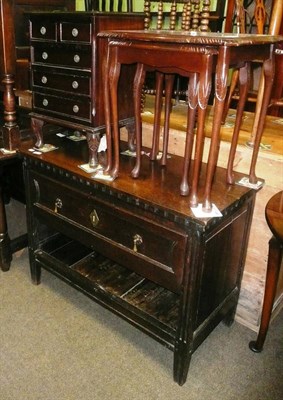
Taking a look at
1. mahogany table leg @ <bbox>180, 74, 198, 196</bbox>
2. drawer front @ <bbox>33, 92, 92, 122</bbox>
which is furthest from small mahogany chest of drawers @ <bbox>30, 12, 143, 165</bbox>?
mahogany table leg @ <bbox>180, 74, 198, 196</bbox>

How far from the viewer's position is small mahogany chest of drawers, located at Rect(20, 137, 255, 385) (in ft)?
4.93

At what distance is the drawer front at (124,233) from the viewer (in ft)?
4.98

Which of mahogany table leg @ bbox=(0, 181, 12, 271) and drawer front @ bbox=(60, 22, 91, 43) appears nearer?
drawer front @ bbox=(60, 22, 91, 43)

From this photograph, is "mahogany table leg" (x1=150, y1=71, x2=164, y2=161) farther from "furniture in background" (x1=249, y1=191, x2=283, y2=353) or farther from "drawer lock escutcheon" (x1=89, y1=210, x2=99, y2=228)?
"furniture in background" (x1=249, y1=191, x2=283, y2=353)

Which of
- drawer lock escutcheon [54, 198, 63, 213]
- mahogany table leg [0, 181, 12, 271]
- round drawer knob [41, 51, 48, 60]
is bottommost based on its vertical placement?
mahogany table leg [0, 181, 12, 271]

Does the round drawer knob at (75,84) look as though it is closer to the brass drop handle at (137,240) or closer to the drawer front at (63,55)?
the drawer front at (63,55)

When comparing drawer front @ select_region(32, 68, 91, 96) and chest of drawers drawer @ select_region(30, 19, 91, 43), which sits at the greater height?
chest of drawers drawer @ select_region(30, 19, 91, 43)

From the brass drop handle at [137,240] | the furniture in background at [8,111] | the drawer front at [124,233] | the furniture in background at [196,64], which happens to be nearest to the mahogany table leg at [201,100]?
the furniture in background at [196,64]

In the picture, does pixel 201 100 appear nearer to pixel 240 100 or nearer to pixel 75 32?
pixel 240 100

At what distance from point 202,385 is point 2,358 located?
2.99 feet

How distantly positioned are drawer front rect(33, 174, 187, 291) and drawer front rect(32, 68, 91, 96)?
443 millimetres

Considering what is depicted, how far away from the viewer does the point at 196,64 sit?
1318 mm

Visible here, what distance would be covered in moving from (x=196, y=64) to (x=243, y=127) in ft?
3.04

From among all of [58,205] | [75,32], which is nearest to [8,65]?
[75,32]
